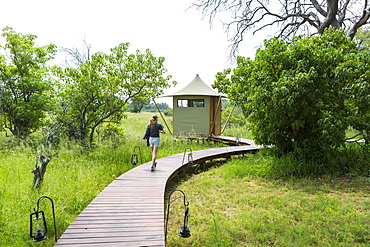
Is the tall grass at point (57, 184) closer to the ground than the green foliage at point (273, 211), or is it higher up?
higher up

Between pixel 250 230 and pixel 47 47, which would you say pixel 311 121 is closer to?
pixel 250 230

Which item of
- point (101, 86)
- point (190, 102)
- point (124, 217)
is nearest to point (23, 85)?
point (101, 86)

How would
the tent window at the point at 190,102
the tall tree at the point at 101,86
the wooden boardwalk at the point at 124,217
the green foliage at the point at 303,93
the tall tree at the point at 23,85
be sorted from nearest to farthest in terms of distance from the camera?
the wooden boardwalk at the point at 124,217, the green foliage at the point at 303,93, the tall tree at the point at 101,86, the tall tree at the point at 23,85, the tent window at the point at 190,102

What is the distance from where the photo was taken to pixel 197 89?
46.0ft

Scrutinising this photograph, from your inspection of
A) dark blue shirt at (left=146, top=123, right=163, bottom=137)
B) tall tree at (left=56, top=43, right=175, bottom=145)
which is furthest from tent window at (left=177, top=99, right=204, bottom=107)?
dark blue shirt at (left=146, top=123, right=163, bottom=137)

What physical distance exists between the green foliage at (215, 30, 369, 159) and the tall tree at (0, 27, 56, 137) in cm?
984

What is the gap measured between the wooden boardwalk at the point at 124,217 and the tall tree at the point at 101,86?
5.24m

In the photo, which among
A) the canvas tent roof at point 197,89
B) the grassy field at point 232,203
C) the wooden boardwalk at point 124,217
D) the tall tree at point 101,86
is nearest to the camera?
the wooden boardwalk at point 124,217

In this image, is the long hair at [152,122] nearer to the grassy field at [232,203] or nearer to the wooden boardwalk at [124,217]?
the wooden boardwalk at [124,217]

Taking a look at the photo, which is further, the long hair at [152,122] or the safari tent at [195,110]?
the safari tent at [195,110]

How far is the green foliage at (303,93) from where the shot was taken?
20.1 ft

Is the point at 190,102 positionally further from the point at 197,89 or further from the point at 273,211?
the point at 273,211

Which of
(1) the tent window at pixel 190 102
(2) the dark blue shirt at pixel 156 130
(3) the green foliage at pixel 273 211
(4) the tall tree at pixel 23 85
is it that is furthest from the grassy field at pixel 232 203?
(1) the tent window at pixel 190 102

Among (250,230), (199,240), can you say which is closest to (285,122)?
(250,230)
